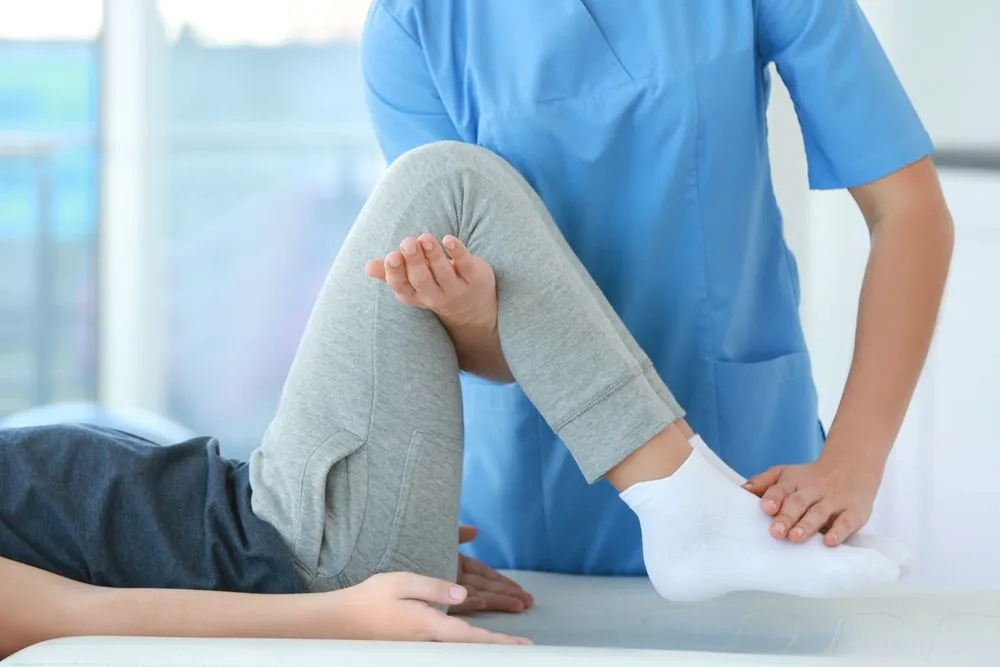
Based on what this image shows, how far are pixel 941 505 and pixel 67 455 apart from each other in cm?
167

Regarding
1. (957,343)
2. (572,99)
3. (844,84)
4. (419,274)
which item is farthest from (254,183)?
(419,274)

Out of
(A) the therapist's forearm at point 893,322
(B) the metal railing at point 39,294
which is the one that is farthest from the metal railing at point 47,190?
(A) the therapist's forearm at point 893,322

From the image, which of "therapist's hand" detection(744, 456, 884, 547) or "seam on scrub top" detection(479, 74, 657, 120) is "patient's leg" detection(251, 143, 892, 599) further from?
"seam on scrub top" detection(479, 74, 657, 120)

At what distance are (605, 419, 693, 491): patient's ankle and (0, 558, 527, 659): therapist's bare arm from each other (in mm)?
183

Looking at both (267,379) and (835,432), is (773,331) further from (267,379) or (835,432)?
(267,379)

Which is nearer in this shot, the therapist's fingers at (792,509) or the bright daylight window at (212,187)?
the therapist's fingers at (792,509)

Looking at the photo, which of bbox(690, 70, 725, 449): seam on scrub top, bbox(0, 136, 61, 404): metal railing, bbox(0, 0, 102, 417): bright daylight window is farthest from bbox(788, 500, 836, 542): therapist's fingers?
bbox(0, 136, 61, 404): metal railing

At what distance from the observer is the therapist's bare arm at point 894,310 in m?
1.11

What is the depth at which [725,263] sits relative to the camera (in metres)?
1.23

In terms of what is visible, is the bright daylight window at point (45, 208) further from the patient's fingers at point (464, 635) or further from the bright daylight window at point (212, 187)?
the patient's fingers at point (464, 635)

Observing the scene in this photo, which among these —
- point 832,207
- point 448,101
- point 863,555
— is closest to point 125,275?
point 832,207

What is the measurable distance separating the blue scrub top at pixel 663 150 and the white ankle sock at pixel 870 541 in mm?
238

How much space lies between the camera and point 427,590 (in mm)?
918

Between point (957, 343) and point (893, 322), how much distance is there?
109 centimetres
